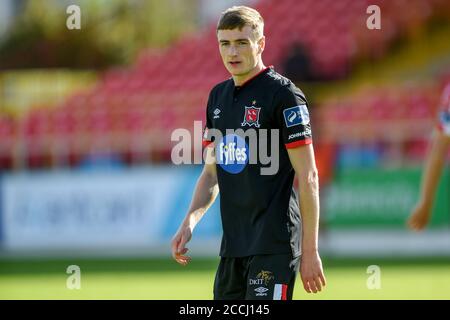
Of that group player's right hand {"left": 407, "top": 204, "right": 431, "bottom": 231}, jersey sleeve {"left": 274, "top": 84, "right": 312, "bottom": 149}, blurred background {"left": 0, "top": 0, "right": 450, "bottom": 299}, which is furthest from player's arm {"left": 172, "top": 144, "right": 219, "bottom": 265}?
blurred background {"left": 0, "top": 0, "right": 450, "bottom": 299}

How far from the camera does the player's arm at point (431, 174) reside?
5879 millimetres

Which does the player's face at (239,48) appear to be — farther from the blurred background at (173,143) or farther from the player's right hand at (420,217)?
the blurred background at (173,143)

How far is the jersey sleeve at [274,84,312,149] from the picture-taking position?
4766mm

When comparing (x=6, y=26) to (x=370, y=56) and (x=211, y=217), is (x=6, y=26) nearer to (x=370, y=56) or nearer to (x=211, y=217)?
(x=370, y=56)

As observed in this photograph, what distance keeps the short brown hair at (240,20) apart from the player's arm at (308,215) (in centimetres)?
66

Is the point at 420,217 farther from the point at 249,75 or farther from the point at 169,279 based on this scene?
the point at 169,279

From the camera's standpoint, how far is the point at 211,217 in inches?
554

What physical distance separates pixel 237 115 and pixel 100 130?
43.9 ft

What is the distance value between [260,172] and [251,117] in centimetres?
28

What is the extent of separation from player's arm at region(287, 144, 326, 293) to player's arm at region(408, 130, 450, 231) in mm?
1368

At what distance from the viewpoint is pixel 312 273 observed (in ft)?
15.1

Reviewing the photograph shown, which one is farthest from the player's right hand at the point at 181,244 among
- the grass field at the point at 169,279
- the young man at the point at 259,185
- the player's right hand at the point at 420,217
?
the grass field at the point at 169,279
